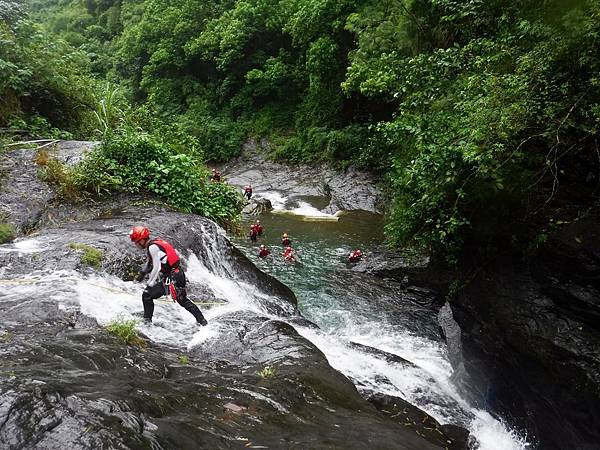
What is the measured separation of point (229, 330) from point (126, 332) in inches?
61.5

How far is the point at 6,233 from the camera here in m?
8.24

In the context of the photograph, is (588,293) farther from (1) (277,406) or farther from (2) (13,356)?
(2) (13,356)

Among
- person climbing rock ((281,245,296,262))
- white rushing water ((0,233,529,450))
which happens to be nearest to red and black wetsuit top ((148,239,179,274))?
white rushing water ((0,233,529,450))

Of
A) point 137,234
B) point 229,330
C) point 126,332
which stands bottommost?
point 229,330

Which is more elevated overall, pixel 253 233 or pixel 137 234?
pixel 137 234

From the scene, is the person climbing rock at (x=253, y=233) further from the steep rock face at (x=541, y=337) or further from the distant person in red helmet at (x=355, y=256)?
the steep rock face at (x=541, y=337)

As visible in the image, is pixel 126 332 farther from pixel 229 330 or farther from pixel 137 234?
pixel 229 330

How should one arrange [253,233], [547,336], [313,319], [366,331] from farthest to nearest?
[253,233] < [313,319] < [366,331] < [547,336]

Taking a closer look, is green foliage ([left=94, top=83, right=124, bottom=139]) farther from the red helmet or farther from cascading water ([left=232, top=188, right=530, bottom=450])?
the red helmet

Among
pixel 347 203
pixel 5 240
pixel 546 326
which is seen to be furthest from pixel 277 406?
pixel 347 203

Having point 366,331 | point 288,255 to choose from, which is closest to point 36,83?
point 288,255

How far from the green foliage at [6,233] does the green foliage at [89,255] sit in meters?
1.40

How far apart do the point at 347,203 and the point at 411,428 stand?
1562 cm

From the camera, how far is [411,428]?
578 cm
